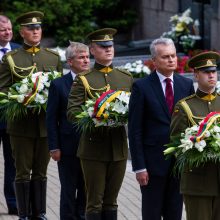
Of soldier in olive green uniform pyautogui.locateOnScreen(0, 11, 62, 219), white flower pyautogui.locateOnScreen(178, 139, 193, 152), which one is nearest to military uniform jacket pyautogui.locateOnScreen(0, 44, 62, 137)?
soldier in olive green uniform pyautogui.locateOnScreen(0, 11, 62, 219)

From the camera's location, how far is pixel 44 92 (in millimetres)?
10648

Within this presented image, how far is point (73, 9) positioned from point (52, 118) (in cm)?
1231

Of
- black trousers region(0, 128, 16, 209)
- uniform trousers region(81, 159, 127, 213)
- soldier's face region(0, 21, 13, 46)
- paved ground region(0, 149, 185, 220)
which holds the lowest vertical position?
paved ground region(0, 149, 185, 220)

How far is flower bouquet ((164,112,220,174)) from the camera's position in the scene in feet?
26.3

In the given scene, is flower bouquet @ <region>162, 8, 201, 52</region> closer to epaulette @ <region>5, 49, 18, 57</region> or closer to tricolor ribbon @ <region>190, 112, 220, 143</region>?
epaulette @ <region>5, 49, 18, 57</region>

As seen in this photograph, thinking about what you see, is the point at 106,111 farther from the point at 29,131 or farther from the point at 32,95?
the point at 29,131

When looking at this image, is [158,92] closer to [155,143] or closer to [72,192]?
[155,143]

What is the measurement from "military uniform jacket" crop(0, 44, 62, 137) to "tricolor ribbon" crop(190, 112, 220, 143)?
2932mm

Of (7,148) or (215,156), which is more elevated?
(215,156)

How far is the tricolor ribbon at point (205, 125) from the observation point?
8008 mm

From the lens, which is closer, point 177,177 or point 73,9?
point 177,177

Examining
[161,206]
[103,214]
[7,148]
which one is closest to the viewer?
[161,206]

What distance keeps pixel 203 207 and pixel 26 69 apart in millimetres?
3358

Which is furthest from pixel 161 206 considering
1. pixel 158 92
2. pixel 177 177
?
pixel 158 92
